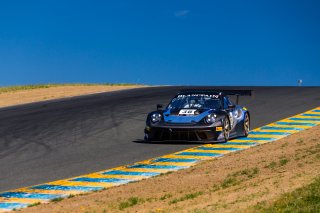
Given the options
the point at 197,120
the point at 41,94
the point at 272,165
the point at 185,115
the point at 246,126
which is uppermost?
the point at 41,94

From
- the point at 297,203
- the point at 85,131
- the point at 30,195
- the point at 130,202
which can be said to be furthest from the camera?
the point at 85,131

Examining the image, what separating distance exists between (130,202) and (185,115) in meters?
7.64

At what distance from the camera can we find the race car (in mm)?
18703

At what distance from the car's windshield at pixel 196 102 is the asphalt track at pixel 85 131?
1198mm

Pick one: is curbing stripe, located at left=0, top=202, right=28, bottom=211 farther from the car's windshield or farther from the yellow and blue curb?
the car's windshield

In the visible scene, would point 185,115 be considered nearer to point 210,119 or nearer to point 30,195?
point 210,119

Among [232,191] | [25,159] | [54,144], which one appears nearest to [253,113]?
[54,144]

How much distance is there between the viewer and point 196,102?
19781mm

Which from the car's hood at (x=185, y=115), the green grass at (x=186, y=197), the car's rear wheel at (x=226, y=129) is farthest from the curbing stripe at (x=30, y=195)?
the car's rear wheel at (x=226, y=129)

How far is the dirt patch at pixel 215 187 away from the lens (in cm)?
1056

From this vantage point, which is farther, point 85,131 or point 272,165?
point 85,131

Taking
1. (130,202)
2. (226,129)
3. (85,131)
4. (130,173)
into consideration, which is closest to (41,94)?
(85,131)

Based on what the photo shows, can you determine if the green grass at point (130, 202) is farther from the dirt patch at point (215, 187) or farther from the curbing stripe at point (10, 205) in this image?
the curbing stripe at point (10, 205)

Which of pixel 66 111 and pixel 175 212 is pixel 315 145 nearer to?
pixel 175 212
